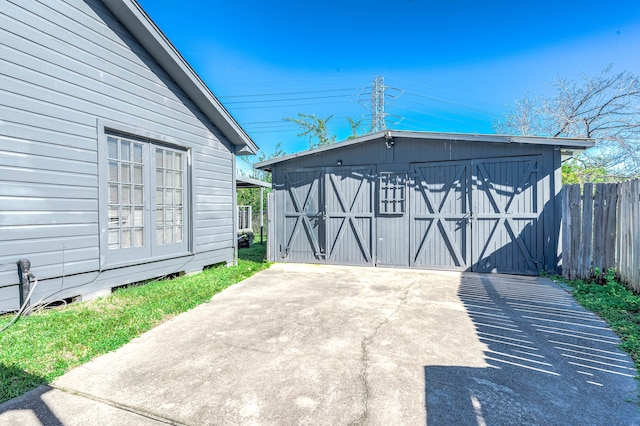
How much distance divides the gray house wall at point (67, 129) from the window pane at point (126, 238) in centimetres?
26

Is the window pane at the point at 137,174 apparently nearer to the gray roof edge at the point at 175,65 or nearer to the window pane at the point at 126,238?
the window pane at the point at 126,238

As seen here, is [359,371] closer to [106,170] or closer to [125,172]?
[106,170]

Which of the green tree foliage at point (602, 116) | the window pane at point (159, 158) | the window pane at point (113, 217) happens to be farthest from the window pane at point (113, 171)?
the green tree foliage at point (602, 116)

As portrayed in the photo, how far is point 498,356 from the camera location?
2502 mm

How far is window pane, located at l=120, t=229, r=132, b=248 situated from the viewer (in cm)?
450

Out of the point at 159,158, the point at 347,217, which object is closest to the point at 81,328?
the point at 159,158

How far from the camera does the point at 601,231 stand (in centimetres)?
464

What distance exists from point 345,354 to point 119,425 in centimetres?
160

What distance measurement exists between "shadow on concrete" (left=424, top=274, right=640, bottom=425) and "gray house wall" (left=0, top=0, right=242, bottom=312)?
4.31 m

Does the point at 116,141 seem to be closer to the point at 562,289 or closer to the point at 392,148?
the point at 392,148

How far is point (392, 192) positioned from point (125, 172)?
4.88 meters

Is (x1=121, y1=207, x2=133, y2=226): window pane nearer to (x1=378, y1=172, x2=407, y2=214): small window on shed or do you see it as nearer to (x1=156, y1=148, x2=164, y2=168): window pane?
(x1=156, y1=148, x2=164, y2=168): window pane

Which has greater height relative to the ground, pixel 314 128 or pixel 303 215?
pixel 314 128

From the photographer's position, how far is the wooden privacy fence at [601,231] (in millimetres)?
3992
